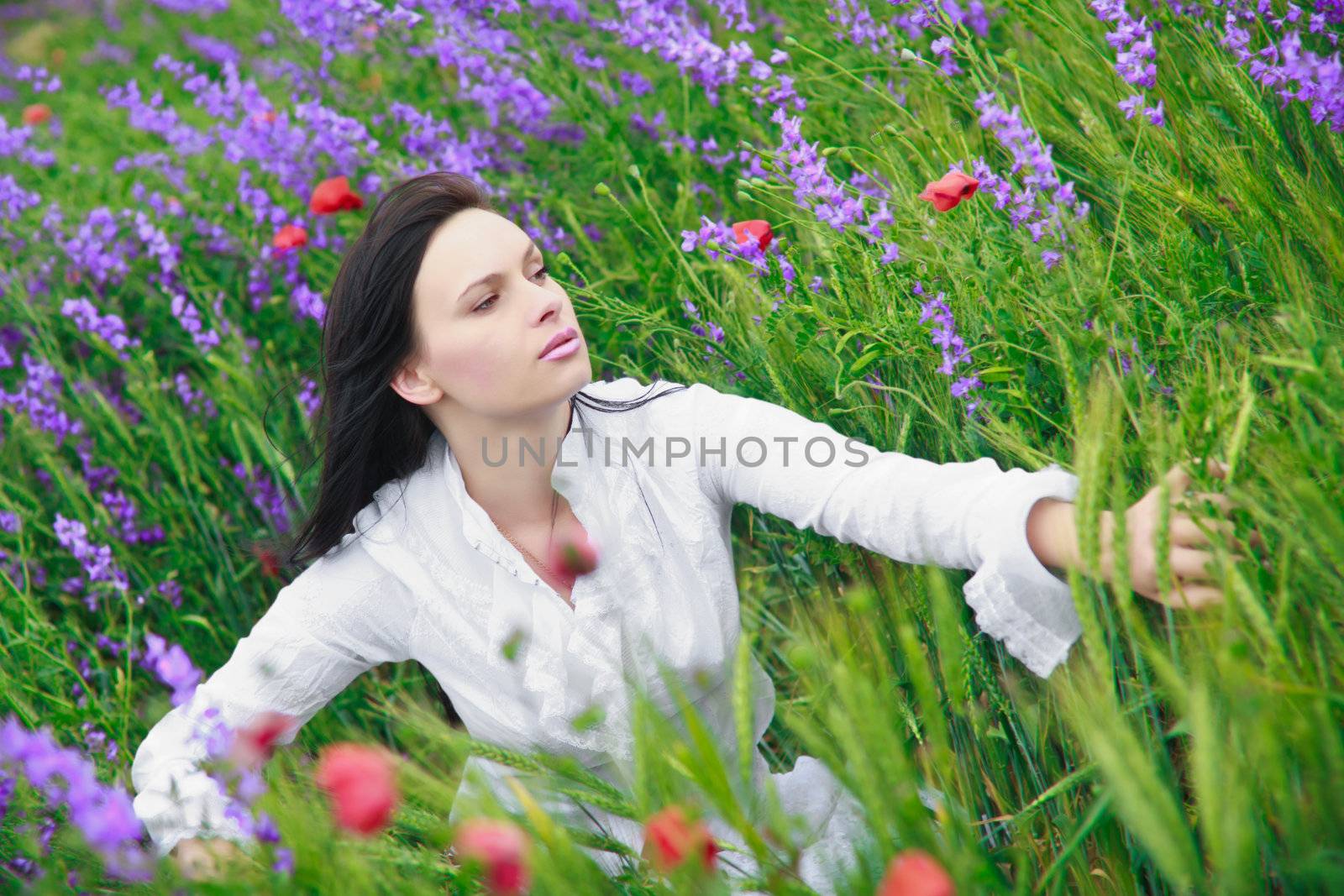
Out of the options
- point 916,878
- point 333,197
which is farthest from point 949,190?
point 333,197

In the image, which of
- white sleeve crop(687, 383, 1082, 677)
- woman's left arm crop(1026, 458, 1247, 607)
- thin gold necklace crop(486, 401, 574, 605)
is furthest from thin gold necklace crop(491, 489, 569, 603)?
woman's left arm crop(1026, 458, 1247, 607)

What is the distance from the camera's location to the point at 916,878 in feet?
2.50

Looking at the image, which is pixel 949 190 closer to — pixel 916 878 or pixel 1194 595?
pixel 1194 595

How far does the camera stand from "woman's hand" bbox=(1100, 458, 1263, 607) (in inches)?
41.0

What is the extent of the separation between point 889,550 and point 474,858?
2.31ft

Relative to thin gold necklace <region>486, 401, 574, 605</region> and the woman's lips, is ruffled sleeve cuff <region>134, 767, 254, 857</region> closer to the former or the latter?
thin gold necklace <region>486, 401, 574, 605</region>

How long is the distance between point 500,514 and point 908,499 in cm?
71

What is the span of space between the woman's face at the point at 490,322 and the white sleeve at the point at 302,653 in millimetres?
312

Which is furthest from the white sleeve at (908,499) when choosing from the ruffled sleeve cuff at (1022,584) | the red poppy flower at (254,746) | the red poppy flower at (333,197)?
the red poppy flower at (333,197)

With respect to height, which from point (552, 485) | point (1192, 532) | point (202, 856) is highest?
point (1192, 532)

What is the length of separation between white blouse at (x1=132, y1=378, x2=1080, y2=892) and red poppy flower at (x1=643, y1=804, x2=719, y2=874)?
1.98 feet

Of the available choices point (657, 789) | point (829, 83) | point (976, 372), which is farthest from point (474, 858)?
point (829, 83)

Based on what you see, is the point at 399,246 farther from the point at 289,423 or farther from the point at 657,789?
the point at 289,423

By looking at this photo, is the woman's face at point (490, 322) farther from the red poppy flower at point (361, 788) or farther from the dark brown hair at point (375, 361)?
the red poppy flower at point (361, 788)
